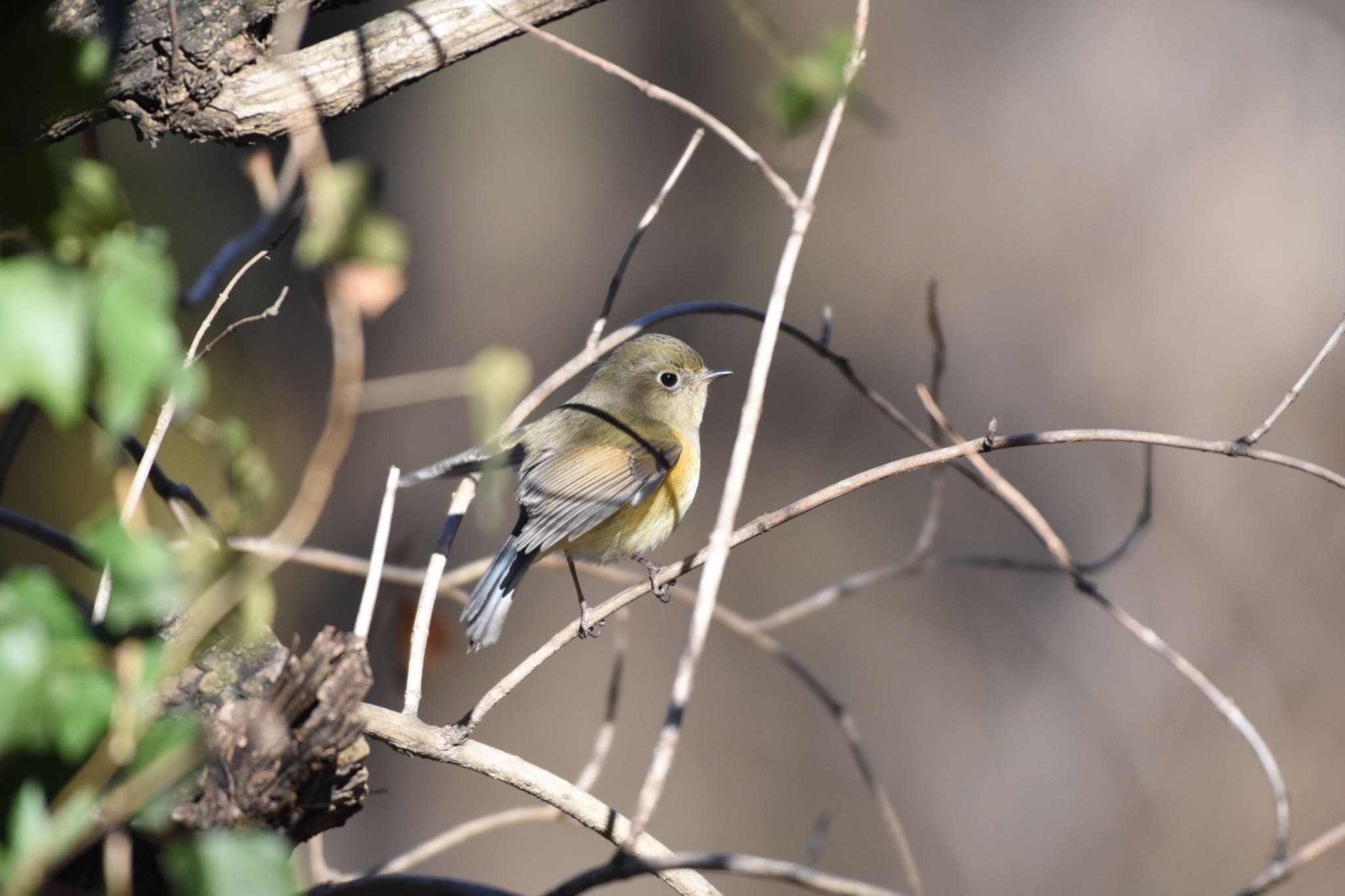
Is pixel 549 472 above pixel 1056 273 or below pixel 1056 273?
below

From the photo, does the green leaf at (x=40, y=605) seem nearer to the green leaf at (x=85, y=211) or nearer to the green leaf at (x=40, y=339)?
the green leaf at (x=40, y=339)

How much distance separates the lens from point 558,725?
525 cm

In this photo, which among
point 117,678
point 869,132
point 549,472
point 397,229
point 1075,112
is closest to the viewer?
point 117,678

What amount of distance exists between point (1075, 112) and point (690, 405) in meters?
2.83

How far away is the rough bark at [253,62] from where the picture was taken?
6.00ft

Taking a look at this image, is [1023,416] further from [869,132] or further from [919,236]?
[869,132]

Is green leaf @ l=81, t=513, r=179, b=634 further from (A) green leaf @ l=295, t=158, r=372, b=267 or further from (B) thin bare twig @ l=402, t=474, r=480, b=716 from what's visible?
(A) green leaf @ l=295, t=158, r=372, b=267

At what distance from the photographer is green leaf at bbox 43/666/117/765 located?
110cm

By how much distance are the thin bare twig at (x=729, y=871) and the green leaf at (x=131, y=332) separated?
665 millimetres

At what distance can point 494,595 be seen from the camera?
2.87 metres

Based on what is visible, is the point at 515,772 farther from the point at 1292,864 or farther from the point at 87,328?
the point at 1292,864

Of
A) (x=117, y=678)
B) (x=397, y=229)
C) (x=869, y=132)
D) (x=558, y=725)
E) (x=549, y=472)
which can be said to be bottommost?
(x=558, y=725)

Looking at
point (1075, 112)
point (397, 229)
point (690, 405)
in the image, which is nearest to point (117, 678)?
point (397, 229)

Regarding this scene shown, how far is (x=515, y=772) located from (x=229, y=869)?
0.72 m
